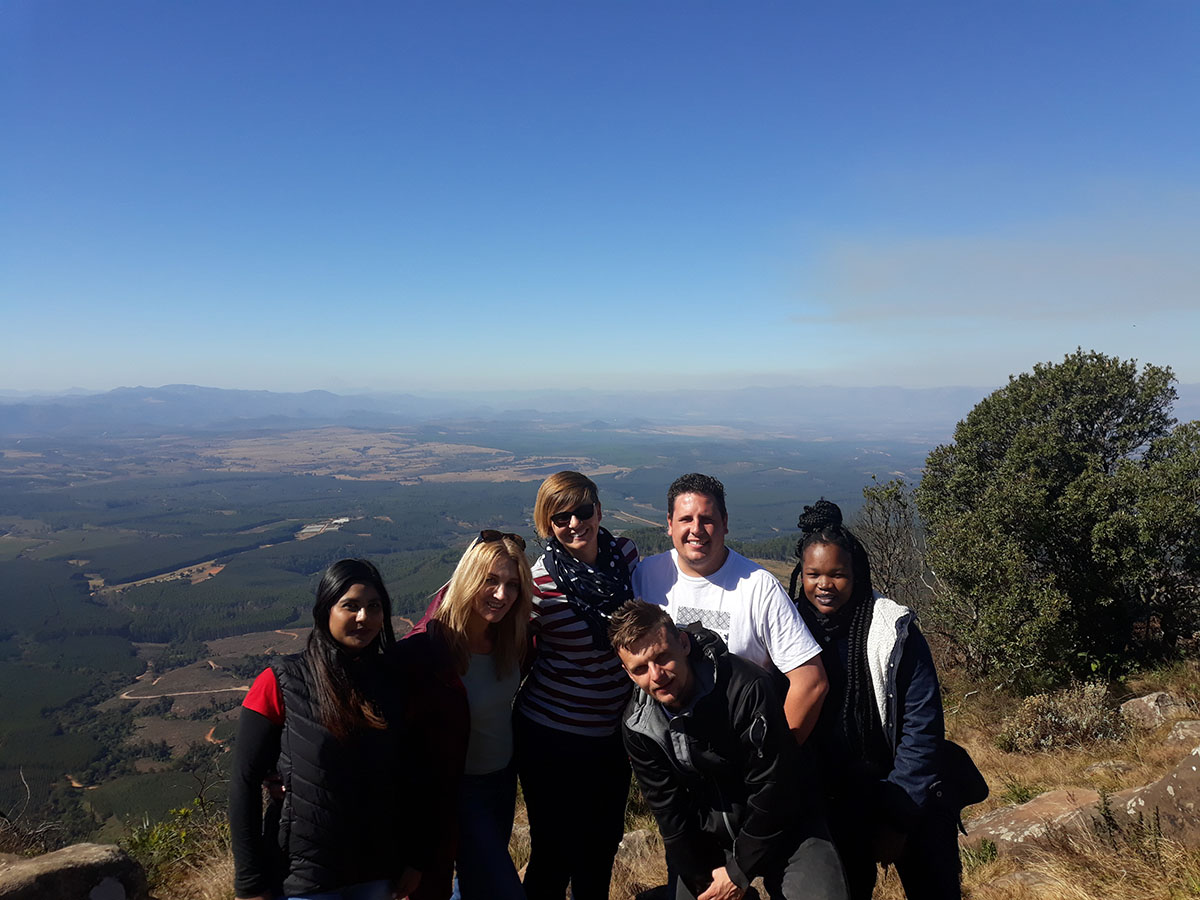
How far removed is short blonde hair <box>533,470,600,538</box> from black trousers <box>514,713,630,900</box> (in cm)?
92

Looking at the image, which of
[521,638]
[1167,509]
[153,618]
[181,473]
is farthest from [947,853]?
[181,473]

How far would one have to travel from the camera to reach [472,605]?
252 centimetres

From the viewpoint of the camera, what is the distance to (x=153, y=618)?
Answer: 183 ft

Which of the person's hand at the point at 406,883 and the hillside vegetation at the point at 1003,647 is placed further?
the hillside vegetation at the point at 1003,647

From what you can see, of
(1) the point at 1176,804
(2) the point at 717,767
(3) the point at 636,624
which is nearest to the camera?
(3) the point at 636,624

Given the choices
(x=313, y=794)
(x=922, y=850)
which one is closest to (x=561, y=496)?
(x=313, y=794)

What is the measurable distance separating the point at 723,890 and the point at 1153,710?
8503 millimetres

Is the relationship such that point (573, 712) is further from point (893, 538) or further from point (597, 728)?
point (893, 538)

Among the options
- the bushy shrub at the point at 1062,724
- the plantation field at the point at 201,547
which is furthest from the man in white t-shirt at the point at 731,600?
the plantation field at the point at 201,547

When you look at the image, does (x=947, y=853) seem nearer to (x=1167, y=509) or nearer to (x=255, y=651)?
(x=1167, y=509)

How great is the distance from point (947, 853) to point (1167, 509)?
10.4 m

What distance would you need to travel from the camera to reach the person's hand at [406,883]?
2301mm

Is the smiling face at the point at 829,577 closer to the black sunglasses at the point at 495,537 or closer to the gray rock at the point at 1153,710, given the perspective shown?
the black sunglasses at the point at 495,537

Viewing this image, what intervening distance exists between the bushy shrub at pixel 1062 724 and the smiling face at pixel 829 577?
680cm
